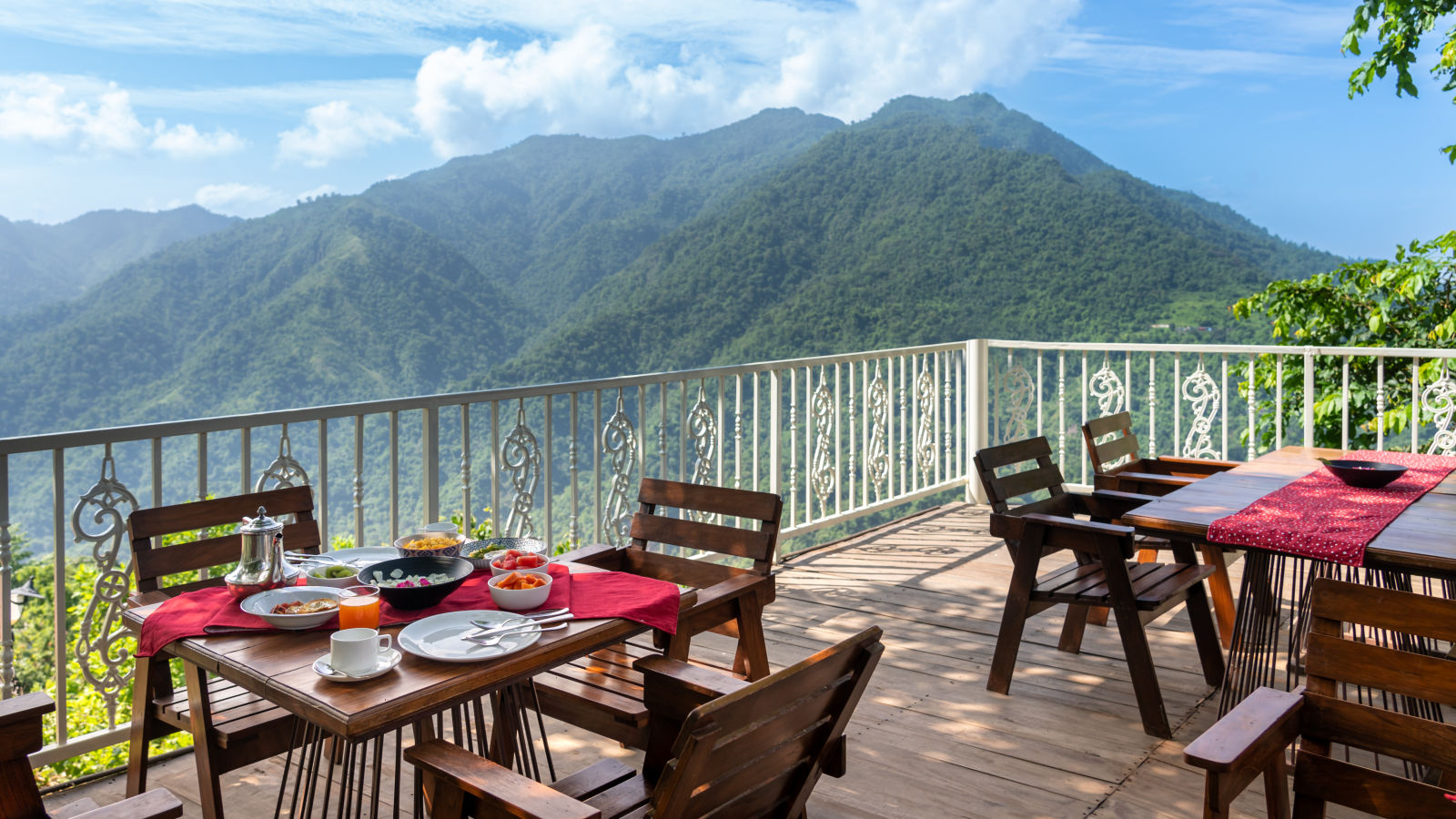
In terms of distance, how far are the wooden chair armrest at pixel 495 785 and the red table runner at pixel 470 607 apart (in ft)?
1.21

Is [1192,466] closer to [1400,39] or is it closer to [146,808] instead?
[146,808]

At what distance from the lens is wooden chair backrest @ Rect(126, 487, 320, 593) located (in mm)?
2299

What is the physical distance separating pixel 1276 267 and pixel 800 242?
893cm

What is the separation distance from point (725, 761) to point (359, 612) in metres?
0.74

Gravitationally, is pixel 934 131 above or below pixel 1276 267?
above

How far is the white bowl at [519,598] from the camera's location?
1882mm

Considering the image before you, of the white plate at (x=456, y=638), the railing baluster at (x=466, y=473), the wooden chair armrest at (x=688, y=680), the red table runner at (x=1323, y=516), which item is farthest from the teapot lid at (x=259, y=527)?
the red table runner at (x=1323, y=516)

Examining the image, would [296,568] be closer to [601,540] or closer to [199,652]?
[199,652]

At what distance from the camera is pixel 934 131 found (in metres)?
Answer: 20.9

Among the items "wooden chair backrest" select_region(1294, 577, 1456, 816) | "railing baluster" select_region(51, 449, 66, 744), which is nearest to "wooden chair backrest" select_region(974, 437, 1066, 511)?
"wooden chair backrest" select_region(1294, 577, 1456, 816)

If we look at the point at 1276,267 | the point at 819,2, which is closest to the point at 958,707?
the point at 1276,267

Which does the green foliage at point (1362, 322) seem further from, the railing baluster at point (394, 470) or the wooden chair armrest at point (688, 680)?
the wooden chair armrest at point (688, 680)

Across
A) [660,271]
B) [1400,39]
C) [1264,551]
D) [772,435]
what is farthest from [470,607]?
[660,271]

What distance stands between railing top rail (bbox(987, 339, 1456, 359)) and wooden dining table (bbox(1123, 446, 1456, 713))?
2.09 metres
